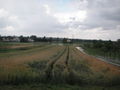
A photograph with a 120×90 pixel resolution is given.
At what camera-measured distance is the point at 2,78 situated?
55.6ft

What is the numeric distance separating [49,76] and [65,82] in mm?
1914

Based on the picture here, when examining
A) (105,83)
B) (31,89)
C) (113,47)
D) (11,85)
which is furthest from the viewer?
(113,47)

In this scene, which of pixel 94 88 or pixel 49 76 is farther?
pixel 49 76

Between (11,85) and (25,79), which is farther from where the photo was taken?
(25,79)

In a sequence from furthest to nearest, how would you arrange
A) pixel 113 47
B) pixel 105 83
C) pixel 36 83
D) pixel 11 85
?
pixel 113 47
pixel 105 83
pixel 36 83
pixel 11 85

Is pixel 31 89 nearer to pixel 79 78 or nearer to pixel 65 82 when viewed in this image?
pixel 65 82

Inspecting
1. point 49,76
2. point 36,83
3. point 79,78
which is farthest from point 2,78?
point 79,78

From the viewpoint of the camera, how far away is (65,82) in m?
17.9

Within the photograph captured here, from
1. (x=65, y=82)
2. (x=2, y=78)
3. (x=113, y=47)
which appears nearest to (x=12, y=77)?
(x=2, y=78)

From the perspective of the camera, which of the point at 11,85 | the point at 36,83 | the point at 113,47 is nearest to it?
the point at 11,85

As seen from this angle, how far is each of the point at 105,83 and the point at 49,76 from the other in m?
5.56

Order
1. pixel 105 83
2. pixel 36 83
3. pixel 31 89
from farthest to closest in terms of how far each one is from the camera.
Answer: pixel 105 83
pixel 36 83
pixel 31 89

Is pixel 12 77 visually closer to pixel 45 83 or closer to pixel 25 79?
pixel 25 79

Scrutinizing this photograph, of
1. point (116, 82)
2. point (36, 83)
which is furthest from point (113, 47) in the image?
point (36, 83)
